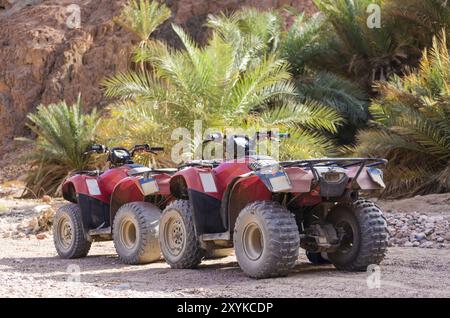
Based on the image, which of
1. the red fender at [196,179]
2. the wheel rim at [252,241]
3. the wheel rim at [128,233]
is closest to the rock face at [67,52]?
the wheel rim at [128,233]

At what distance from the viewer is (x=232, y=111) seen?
16359 millimetres

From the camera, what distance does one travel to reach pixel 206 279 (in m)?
7.57

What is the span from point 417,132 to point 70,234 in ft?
23.3

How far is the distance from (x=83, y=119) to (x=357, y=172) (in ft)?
51.9

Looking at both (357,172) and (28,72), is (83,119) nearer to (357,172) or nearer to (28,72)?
(28,72)

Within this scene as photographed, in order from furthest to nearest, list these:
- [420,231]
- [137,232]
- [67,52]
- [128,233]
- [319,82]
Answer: [67,52], [319,82], [420,231], [128,233], [137,232]

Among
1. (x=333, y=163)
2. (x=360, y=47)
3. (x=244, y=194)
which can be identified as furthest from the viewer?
(x=360, y=47)

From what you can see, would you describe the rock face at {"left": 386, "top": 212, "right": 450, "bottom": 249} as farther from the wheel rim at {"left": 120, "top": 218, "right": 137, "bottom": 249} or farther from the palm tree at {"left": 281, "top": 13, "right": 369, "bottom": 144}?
the palm tree at {"left": 281, "top": 13, "right": 369, "bottom": 144}

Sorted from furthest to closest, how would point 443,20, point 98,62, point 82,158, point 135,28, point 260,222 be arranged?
point 98,62 < point 135,28 < point 82,158 < point 443,20 < point 260,222

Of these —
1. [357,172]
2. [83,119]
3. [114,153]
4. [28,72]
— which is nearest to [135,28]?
[83,119]

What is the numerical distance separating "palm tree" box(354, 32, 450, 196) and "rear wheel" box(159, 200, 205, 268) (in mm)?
7309

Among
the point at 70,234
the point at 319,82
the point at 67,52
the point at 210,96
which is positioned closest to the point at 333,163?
the point at 70,234

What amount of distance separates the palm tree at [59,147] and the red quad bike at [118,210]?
11.1 metres

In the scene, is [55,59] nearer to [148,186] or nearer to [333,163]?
[148,186]
